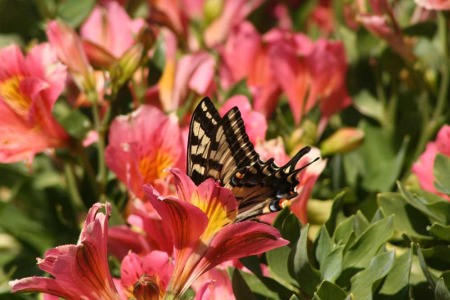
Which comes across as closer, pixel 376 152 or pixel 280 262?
pixel 280 262

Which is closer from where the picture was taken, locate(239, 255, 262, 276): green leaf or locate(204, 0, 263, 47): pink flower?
locate(239, 255, 262, 276): green leaf

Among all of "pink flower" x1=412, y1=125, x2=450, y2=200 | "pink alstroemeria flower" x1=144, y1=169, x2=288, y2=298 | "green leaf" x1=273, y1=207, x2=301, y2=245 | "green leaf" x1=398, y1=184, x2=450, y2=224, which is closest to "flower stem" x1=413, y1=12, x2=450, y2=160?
"pink flower" x1=412, y1=125, x2=450, y2=200

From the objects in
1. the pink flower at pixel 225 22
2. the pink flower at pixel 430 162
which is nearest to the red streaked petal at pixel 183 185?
the pink flower at pixel 430 162

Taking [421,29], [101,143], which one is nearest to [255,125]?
[101,143]

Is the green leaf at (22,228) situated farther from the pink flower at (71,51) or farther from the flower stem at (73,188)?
the pink flower at (71,51)

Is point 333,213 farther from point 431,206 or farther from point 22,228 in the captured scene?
point 22,228

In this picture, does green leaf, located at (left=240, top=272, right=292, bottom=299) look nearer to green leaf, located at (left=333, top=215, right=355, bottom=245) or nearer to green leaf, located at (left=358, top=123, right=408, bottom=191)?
green leaf, located at (left=333, top=215, right=355, bottom=245)

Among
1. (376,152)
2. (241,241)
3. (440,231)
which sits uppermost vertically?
(241,241)
